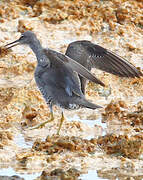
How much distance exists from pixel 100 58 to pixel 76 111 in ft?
3.07

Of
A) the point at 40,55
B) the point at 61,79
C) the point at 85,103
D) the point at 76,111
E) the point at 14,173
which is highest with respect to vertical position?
the point at 40,55

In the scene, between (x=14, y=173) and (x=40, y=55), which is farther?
(x=40, y=55)

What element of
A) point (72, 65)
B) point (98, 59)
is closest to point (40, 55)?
point (72, 65)

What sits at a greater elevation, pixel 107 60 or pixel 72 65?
pixel 72 65

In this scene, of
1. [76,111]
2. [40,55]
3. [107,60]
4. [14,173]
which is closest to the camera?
[14,173]

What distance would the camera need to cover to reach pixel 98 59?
8281mm

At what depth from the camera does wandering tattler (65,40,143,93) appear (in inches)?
319

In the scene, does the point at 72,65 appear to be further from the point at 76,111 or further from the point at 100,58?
the point at 76,111

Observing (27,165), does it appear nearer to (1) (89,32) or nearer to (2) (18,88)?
(2) (18,88)

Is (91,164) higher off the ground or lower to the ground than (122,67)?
lower

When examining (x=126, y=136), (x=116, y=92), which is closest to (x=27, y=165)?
(x=126, y=136)

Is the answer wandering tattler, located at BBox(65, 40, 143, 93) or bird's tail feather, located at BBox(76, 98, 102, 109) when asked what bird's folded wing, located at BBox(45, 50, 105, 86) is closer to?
bird's tail feather, located at BBox(76, 98, 102, 109)

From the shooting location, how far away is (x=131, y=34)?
10.8m

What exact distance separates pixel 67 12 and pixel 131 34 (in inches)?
49.1
